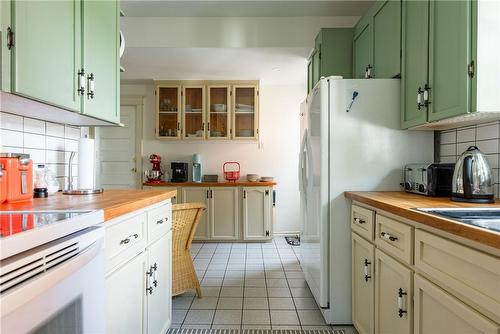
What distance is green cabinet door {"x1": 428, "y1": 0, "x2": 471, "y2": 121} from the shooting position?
1320 millimetres

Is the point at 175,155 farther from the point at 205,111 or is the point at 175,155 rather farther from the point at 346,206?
the point at 346,206

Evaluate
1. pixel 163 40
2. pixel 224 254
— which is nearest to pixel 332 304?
pixel 224 254

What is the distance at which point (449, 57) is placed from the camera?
56.5 inches

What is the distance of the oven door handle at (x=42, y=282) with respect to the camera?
0.52 metres

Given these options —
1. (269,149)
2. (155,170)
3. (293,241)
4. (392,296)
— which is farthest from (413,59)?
(155,170)

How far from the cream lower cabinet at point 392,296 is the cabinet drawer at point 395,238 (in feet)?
0.13

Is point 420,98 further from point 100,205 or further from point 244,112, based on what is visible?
point 244,112

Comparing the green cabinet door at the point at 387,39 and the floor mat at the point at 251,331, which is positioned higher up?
the green cabinet door at the point at 387,39

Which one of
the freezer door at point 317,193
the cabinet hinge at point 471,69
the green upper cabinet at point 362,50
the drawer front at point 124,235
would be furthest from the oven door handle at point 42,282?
the green upper cabinet at point 362,50

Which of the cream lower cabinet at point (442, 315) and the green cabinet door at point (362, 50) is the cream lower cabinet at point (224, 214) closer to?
the green cabinet door at point (362, 50)

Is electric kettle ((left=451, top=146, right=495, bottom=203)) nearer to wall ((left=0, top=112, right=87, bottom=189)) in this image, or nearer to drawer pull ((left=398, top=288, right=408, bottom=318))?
drawer pull ((left=398, top=288, right=408, bottom=318))

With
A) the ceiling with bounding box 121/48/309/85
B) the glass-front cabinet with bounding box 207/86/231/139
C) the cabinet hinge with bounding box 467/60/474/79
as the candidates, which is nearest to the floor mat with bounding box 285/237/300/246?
the glass-front cabinet with bounding box 207/86/231/139

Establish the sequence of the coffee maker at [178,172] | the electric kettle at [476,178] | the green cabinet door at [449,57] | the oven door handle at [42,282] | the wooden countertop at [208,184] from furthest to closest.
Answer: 1. the coffee maker at [178,172]
2. the wooden countertop at [208,184]
3. the electric kettle at [476,178]
4. the green cabinet door at [449,57]
5. the oven door handle at [42,282]

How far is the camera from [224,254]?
355 cm
